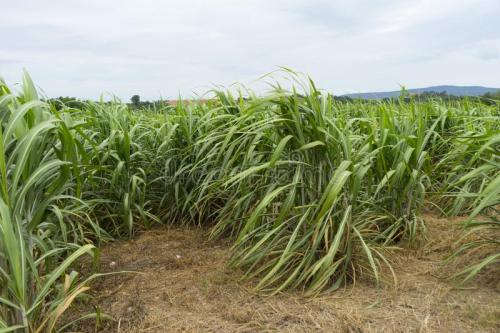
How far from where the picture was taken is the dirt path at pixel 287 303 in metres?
1.62

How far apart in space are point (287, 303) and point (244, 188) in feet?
2.23

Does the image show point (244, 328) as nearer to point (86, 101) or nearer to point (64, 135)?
point (64, 135)

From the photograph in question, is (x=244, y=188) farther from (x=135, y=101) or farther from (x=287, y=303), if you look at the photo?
(x=135, y=101)

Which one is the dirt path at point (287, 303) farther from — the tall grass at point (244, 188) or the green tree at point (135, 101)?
the green tree at point (135, 101)

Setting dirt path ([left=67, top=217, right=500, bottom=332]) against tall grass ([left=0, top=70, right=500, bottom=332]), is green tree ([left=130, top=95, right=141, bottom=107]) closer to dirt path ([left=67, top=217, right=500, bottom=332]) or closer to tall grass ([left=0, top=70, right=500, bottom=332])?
tall grass ([left=0, top=70, right=500, bottom=332])

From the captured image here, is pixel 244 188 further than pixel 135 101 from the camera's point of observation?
No

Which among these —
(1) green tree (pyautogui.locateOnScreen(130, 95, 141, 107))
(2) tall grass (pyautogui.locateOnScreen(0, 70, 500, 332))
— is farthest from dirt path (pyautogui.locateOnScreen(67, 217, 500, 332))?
(1) green tree (pyautogui.locateOnScreen(130, 95, 141, 107))

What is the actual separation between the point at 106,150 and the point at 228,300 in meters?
1.32

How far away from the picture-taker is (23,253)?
53.1 inches

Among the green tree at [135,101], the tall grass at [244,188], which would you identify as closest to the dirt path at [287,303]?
the tall grass at [244,188]

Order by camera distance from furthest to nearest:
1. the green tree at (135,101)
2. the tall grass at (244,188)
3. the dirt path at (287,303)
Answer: the green tree at (135,101) → the dirt path at (287,303) → the tall grass at (244,188)

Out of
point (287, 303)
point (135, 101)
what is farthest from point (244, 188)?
point (135, 101)

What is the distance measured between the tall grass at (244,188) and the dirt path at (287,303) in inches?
3.8

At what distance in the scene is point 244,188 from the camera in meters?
2.29
